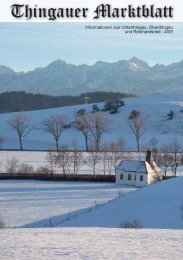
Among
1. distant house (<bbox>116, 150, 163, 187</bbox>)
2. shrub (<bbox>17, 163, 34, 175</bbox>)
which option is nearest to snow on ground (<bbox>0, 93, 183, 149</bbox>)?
shrub (<bbox>17, 163, 34, 175</bbox>)

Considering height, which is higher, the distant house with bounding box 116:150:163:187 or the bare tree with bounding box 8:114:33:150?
the bare tree with bounding box 8:114:33:150

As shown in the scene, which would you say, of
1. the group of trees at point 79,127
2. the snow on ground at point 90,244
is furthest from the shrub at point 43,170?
the snow on ground at point 90,244

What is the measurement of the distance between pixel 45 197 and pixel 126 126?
200 ft

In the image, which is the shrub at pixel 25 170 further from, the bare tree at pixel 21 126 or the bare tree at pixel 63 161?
the bare tree at pixel 21 126

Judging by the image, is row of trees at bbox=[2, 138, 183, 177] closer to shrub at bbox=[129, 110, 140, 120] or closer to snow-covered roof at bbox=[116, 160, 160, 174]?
snow-covered roof at bbox=[116, 160, 160, 174]

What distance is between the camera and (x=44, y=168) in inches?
2231

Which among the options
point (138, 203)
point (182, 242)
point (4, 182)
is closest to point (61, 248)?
point (182, 242)

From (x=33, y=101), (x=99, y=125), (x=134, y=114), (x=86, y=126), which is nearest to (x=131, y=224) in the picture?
(x=86, y=126)

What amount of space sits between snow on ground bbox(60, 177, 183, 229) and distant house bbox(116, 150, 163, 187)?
1613 cm

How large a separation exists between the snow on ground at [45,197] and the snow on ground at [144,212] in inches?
168

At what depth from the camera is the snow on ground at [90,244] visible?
48.4 feet

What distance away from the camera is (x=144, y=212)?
29344 mm


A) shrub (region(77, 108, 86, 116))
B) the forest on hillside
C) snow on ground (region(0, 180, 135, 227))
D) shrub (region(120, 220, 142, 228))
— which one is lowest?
snow on ground (region(0, 180, 135, 227))

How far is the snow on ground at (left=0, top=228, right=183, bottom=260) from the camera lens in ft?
48.4
